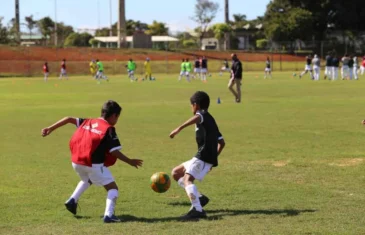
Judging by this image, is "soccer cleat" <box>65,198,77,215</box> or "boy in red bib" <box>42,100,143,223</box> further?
"soccer cleat" <box>65,198,77,215</box>

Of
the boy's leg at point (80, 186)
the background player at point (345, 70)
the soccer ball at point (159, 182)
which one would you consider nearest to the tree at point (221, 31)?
the background player at point (345, 70)

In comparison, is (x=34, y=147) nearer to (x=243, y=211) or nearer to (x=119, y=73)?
(x=243, y=211)

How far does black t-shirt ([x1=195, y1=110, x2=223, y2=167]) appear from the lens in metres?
7.44

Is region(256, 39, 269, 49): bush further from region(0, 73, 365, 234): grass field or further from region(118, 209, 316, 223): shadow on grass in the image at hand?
region(118, 209, 316, 223): shadow on grass

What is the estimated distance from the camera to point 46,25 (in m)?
113

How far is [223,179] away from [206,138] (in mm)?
2404

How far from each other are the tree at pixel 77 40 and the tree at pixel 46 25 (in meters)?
7.24

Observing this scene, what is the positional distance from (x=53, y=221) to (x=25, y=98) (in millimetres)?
22901

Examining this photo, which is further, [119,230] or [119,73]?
[119,73]

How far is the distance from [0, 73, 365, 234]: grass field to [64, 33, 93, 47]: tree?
75.6m

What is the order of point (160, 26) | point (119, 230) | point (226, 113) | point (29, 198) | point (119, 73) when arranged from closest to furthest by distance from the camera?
point (119, 230), point (29, 198), point (226, 113), point (119, 73), point (160, 26)

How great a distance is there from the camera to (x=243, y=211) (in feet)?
24.9

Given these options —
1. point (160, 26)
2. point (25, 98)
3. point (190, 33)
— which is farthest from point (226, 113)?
point (190, 33)

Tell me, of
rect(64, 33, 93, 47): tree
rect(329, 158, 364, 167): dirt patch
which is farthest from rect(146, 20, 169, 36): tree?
rect(329, 158, 364, 167): dirt patch
